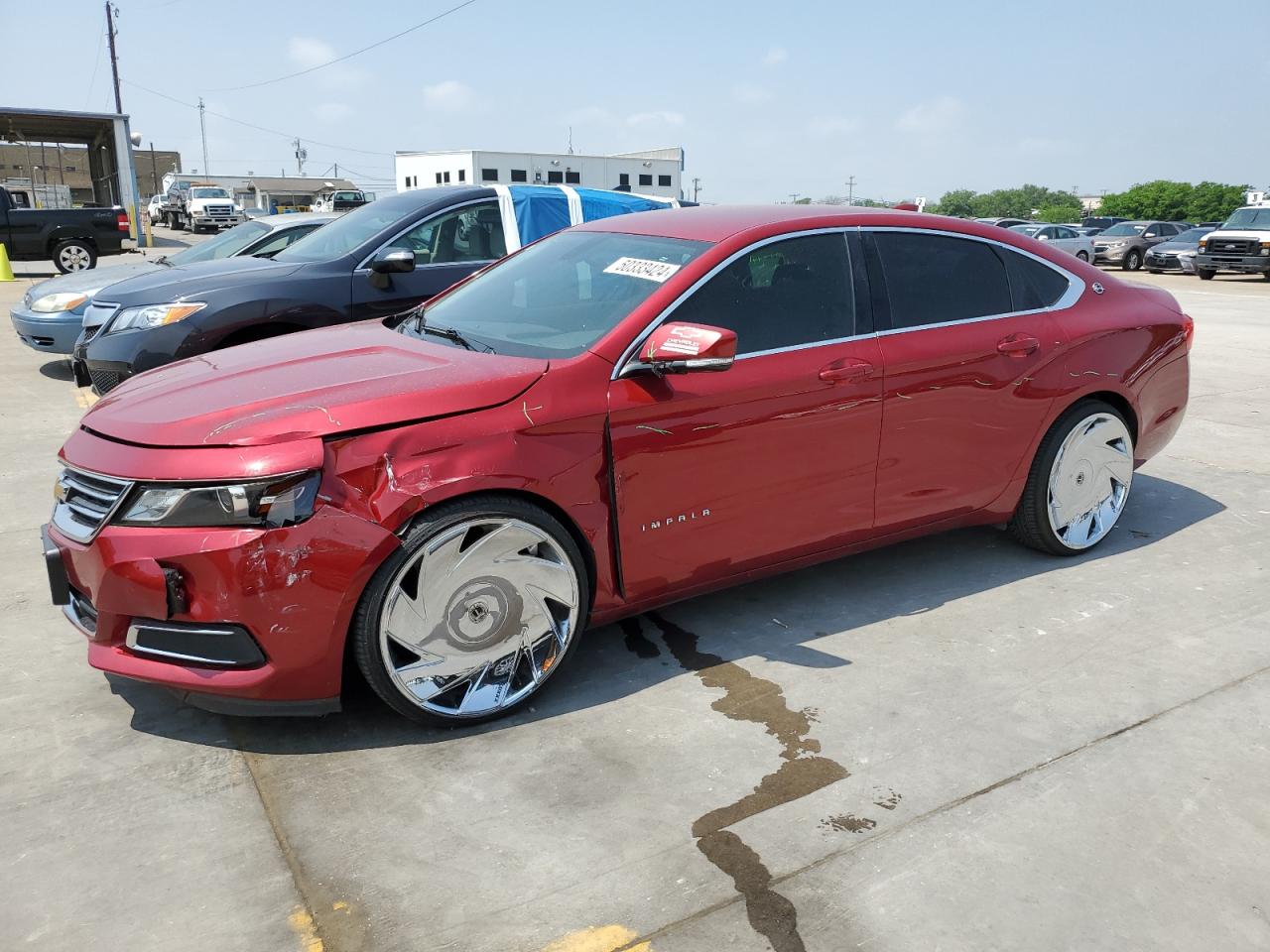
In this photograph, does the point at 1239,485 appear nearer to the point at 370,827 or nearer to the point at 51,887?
the point at 370,827

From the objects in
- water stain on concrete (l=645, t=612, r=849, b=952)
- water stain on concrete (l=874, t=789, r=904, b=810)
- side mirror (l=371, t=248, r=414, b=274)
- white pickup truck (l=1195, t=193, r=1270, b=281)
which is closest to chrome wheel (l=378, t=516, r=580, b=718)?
water stain on concrete (l=645, t=612, r=849, b=952)

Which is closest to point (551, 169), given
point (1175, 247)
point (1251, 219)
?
point (1175, 247)

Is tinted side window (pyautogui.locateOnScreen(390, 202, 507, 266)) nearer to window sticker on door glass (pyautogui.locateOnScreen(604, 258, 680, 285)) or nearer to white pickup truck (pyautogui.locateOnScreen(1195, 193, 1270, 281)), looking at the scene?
window sticker on door glass (pyautogui.locateOnScreen(604, 258, 680, 285))

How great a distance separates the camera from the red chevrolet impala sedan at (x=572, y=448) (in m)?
2.82

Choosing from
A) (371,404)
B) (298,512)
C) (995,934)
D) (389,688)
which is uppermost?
(371,404)

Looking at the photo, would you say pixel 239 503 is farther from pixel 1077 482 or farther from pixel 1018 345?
pixel 1077 482

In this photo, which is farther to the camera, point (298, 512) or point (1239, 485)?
Result: point (1239, 485)

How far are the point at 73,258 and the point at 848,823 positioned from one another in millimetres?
19909

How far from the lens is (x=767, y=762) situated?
118 inches

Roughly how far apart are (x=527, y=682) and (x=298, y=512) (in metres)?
0.94

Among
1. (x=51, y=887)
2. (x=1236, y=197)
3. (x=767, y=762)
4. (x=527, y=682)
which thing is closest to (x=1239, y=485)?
(x=767, y=762)

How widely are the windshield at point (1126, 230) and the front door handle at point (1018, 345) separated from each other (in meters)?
27.2

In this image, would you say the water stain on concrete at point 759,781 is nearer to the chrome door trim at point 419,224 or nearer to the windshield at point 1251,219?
the chrome door trim at point 419,224

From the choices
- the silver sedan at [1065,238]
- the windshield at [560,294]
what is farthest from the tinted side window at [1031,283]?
the silver sedan at [1065,238]
